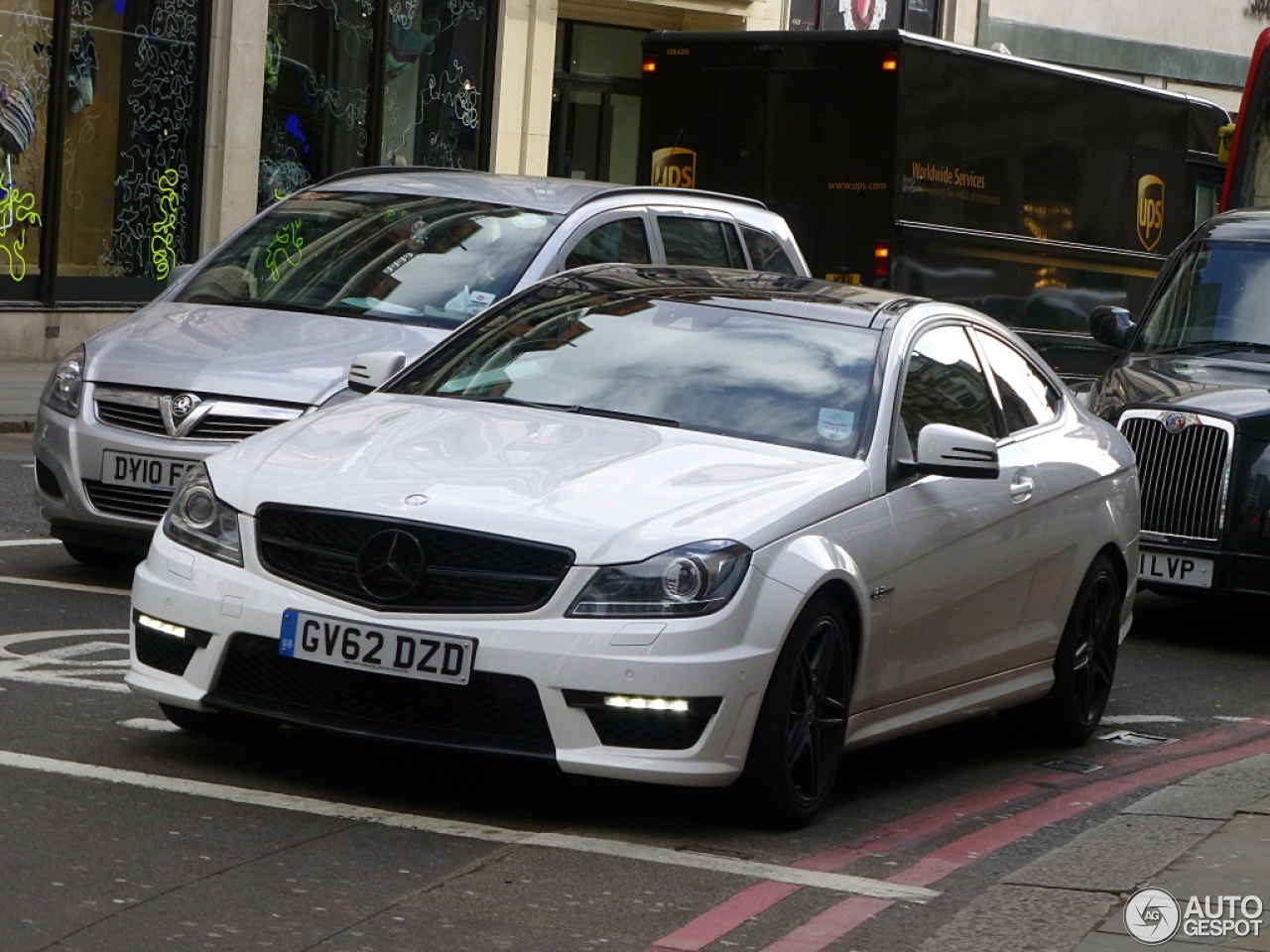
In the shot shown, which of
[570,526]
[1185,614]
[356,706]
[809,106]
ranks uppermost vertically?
[809,106]

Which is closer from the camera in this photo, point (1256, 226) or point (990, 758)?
point (990, 758)

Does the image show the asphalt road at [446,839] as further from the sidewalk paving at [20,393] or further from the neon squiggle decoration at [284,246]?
the sidewalk paving at [20,393]

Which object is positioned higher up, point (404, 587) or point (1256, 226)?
point (1256, 226)

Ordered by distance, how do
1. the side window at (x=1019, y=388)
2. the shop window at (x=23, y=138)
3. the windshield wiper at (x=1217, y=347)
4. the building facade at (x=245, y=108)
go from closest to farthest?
the side window at (x=1019, y=388), the windshield wiper at (x=1217, y=347), the shop window at (x=23, y=138), the building facade at (x=245, y=108)

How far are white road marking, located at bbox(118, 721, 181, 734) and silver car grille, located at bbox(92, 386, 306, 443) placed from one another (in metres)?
2.42

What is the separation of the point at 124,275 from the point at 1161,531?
13753 millimetres

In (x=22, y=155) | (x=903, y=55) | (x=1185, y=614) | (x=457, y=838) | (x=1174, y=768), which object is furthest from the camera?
(x=22, y=155)

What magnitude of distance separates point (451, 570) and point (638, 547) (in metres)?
0.49

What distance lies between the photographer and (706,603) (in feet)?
19.8

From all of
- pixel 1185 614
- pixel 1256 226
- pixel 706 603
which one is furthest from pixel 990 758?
pixel 1256 226

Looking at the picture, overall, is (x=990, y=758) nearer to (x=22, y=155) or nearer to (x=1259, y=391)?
(x=1259, y=391)

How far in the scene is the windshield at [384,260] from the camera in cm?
1038

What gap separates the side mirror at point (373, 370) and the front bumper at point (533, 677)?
1428mm

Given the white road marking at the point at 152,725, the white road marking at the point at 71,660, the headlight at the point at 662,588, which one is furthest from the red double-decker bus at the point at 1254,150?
the headlight at the point at 662,588
